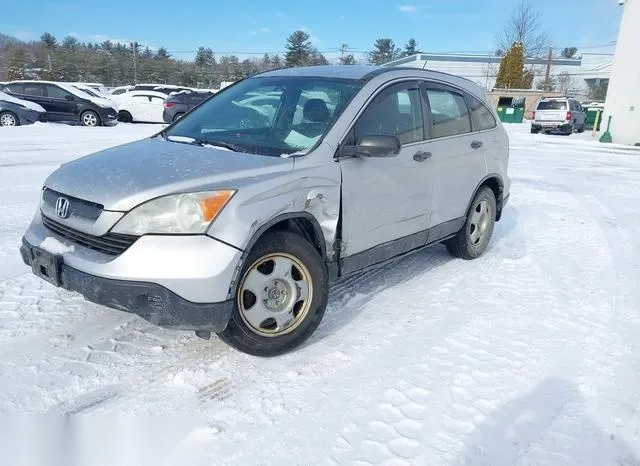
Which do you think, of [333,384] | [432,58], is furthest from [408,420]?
[432,58]

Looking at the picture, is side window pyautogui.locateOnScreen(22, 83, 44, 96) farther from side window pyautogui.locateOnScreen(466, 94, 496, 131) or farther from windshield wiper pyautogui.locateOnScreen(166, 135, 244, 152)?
side window pyautogui.locateOnScreen(466, 94, 496, 131)

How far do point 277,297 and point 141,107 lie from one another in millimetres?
19124

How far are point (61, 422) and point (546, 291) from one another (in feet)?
12.3

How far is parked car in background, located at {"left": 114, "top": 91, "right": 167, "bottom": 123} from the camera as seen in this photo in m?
20.0

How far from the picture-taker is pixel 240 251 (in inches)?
105

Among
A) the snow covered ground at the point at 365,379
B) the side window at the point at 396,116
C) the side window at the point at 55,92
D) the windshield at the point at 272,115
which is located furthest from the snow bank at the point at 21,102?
the side window at the point at 396,116

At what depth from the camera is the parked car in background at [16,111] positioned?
14.5 m

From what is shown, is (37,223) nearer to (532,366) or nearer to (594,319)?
(532,366)

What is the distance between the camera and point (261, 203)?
2.78 meters

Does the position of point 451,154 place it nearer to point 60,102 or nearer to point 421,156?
point 421,156

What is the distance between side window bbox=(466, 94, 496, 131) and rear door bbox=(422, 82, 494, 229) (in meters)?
0.07

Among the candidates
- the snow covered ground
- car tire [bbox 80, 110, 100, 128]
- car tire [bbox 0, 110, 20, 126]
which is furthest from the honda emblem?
car tire [bbox 80, 110, 100, 128]

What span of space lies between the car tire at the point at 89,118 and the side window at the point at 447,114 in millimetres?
15195

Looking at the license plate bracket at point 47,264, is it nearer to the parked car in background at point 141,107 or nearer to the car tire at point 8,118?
the car tire at point 8,118
